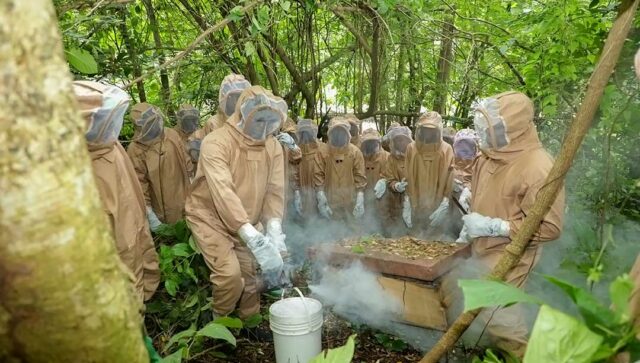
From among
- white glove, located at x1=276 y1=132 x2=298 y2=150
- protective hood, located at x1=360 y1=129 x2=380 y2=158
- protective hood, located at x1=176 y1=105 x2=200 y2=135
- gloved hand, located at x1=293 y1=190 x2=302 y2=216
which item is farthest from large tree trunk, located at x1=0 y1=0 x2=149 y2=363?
protective hood, located at x1=360 y1=129 x2=380 y2=158

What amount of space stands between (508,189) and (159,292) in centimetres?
315

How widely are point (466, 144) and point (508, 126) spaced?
3.52 m

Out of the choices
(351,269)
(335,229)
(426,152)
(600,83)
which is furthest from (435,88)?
(600,83)

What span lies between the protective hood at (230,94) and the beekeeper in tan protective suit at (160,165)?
2.63ft

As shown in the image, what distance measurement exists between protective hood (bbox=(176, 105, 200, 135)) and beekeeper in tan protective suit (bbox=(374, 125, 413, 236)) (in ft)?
9.99

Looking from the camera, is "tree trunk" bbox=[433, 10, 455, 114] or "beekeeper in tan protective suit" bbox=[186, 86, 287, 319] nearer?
"beekeeper in tan protective suit" bbox=[186, 86, 287, 319]

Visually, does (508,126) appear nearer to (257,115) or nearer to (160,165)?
(257,115)

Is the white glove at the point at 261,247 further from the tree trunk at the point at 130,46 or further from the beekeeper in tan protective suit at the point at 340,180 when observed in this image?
the beekeeper in tan protective suit at the point at 340,180

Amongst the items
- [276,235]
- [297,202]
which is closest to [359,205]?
[297,202]

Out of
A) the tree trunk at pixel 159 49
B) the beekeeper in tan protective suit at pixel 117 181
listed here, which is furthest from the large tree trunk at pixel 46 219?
the tree trunk at pixel 159 49

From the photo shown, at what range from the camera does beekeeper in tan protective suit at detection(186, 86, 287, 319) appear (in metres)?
4.16

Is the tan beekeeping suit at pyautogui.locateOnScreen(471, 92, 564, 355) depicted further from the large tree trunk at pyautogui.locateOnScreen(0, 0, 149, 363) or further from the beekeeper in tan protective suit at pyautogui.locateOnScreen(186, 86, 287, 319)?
the large tree trunk at pyautogui.locateOnScreen(0, 0, 149, 363)

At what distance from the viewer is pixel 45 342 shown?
0.88 meters

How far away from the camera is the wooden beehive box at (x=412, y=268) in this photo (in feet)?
12.6
